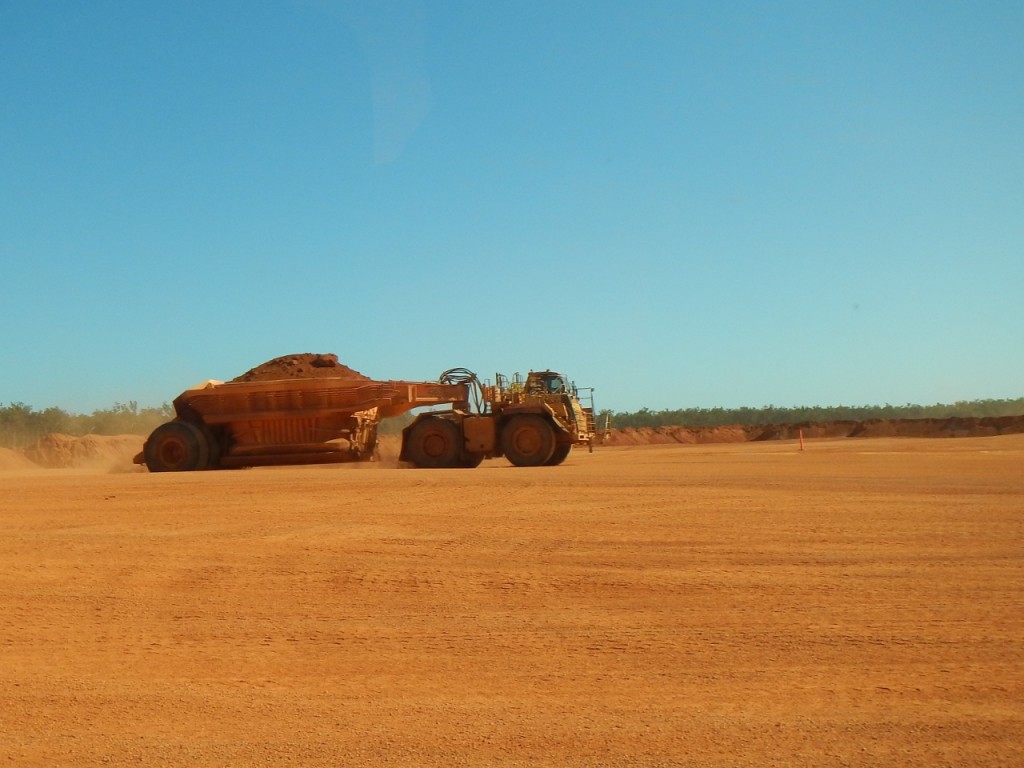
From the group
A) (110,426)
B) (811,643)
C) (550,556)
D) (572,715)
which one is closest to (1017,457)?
(550,556)

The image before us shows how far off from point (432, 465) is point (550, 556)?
1467cm

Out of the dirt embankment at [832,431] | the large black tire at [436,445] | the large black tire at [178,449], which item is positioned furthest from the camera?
the dirt embankment at [832,431]

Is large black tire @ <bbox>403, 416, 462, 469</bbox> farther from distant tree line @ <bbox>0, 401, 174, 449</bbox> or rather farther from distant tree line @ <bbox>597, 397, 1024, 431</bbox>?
distant tree line @ <bbox>597, 397, 1024, 431</bbox>

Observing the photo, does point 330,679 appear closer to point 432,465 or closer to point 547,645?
point 547,645

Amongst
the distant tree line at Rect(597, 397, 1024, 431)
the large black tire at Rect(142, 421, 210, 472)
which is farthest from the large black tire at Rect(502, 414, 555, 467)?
the distant tree line at Rect(597, 397, 1024, 431)

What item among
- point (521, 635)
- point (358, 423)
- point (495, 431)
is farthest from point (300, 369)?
point (521, 635)

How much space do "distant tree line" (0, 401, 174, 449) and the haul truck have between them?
76.5 feet

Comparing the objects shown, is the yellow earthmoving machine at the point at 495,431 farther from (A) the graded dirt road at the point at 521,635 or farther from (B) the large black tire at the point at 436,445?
(A) the graded dirt road at the point at 521,635

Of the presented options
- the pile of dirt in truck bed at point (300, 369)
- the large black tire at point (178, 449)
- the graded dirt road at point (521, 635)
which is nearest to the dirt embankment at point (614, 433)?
the pile of dirt in truck bed at point (300, 369)

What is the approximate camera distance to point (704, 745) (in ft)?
15.5

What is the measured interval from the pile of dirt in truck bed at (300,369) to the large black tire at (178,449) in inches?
76.4

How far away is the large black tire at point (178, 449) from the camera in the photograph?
24.0 meters

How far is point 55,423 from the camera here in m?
54.9

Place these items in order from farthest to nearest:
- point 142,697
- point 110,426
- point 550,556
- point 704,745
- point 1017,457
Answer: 1. point 110,426
2. point 1017,457
3. point 550,556
4. point 142,697
5. point 704,745
